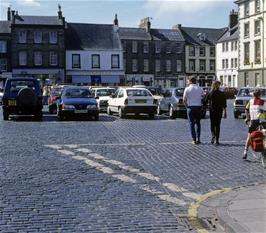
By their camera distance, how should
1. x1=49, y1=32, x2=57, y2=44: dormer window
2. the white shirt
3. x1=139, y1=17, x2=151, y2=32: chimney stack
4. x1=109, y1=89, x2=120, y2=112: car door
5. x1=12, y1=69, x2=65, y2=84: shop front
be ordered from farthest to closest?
x1=139, y1=17, x2=151, y2=32: chimney stack → x1=49, y1=32, x2=57, y2=44: dormer window → x1=12, y1=69, x2=65, y2=84: shop front → x1=109, y1=89, x2=120, y2=112: car door → the white shirt

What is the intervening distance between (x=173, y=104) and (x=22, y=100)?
737 cm

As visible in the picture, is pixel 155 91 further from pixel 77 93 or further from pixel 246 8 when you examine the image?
pixel 246 8

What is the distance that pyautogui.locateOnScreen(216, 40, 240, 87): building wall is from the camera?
78.2 m

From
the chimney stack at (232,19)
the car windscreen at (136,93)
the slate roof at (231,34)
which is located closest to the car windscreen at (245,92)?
the car windscreen at (136,93)

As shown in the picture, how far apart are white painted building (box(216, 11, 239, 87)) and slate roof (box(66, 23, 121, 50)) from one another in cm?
1740

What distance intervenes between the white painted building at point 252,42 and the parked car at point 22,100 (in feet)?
144

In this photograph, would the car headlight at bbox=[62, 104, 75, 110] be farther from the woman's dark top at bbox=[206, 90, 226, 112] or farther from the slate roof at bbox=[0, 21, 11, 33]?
the slate roof at bbox=[0, 21, 11, 33]

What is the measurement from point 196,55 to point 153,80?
32.4 ft

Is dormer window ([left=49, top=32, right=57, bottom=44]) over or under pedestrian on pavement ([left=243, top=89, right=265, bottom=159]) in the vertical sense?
over

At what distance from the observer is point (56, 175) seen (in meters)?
9.70

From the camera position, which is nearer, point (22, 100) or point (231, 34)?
point (22, 100)

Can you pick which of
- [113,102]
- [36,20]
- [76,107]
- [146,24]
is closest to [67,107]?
[76,107]

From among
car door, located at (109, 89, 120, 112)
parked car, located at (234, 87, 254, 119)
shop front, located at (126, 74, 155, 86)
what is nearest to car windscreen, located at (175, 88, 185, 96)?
parked car, located at (234, 87, 254, 119)

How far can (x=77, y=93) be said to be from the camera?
25125 mm
